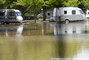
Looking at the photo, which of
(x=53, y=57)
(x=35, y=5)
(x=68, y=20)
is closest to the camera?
(x=53, y=57)

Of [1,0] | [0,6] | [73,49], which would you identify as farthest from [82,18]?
[73,49]

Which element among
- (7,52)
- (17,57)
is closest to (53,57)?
(17,57)

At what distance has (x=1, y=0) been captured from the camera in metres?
35.8

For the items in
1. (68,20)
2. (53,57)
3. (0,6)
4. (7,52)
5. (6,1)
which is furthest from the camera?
(0,6)

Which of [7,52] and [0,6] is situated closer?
[7,52]

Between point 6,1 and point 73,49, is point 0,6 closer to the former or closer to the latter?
point 6,1

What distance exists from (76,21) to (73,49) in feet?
76.5

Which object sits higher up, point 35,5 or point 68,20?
point 35,5

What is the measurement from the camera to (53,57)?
7.99 m

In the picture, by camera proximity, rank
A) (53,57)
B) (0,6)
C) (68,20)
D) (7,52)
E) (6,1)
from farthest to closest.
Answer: (0,6)
(6,1)
(68,20)
(7,52)
(53,57)

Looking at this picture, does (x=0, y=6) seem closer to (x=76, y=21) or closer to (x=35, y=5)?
(x=35, y=5)

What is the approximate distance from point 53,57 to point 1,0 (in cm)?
2913

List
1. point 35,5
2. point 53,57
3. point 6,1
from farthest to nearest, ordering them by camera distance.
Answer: point 6,1 < point 35,5 < point 53,57

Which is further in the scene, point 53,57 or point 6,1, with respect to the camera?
point 6,1
